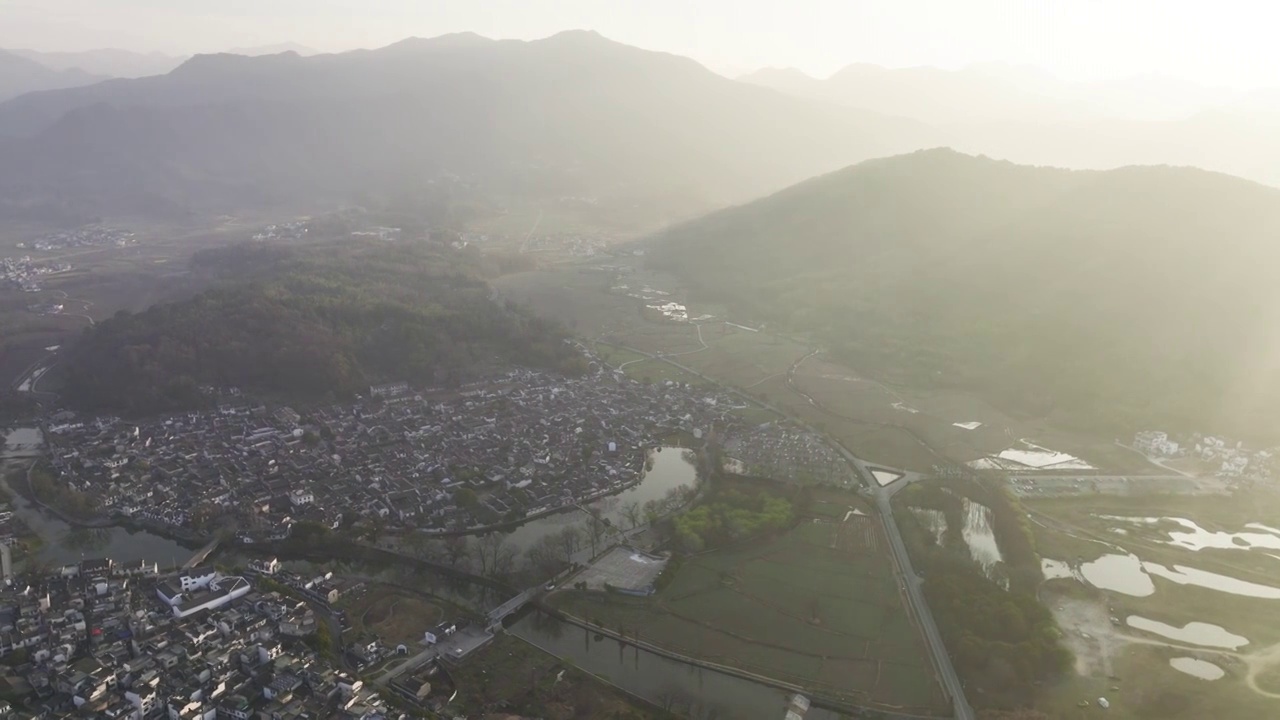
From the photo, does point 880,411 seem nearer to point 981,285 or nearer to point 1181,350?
point 1181,350

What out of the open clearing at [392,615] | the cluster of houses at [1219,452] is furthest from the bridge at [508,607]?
the cluster of houses at [1219,452]

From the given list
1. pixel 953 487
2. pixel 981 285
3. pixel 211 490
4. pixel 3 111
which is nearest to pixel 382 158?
pixel 3 111

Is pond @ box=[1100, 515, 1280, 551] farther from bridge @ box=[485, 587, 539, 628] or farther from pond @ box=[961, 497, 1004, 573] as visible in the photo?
bridge @ box=[485, 587, 539, 628]

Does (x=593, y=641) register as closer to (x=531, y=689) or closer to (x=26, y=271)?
(x=531, y=689)

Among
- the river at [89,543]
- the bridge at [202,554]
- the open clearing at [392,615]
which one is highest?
the open clearing at [392,615]

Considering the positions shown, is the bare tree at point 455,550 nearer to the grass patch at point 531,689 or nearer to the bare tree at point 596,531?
the bare tree at point 596,531

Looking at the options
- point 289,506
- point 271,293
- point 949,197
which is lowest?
point 289,506

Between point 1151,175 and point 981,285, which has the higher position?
point 1151,175
